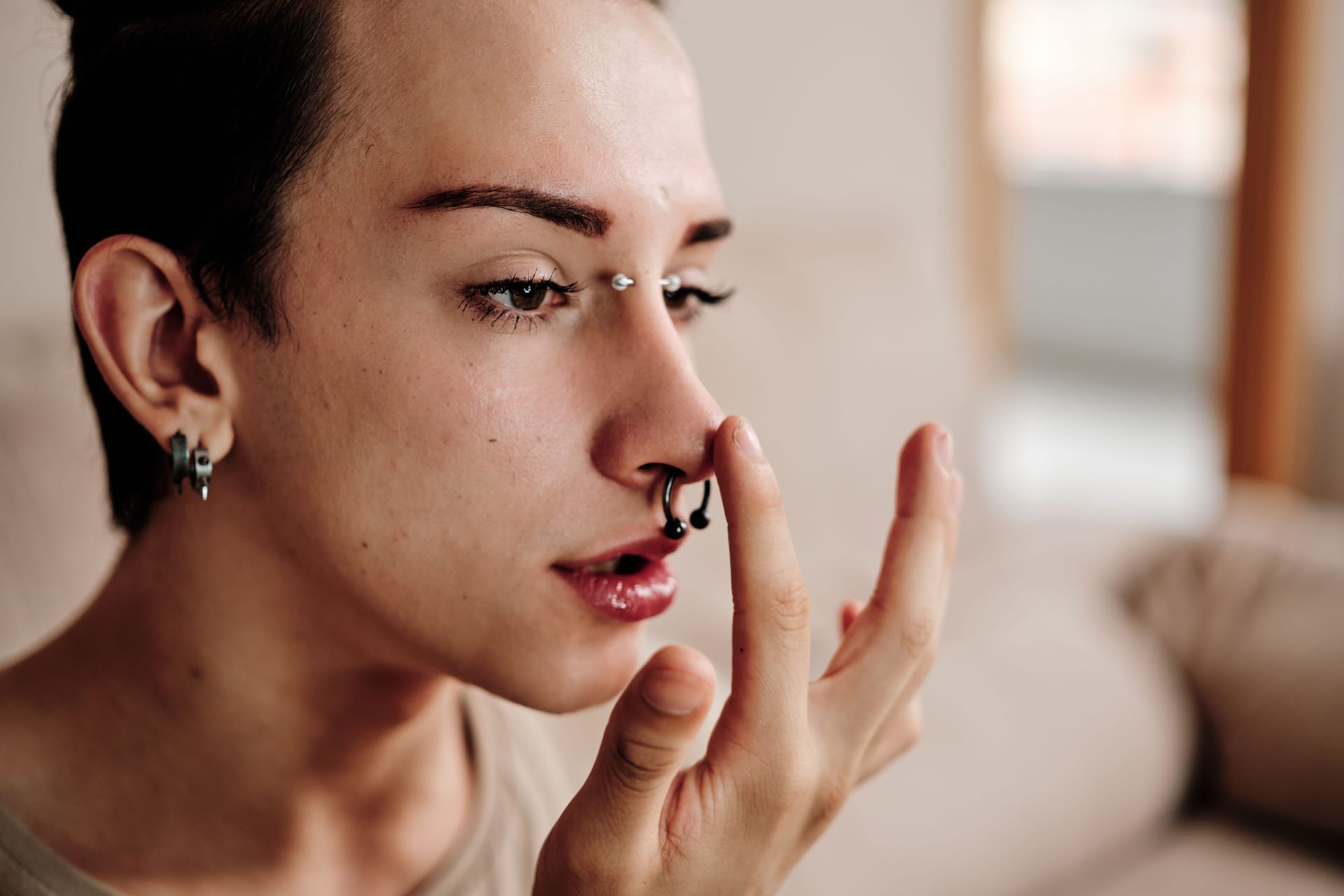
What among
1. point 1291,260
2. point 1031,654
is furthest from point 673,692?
point 1291,260

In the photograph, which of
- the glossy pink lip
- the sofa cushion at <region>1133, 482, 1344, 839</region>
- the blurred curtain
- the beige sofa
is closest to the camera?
the glossy pink lip

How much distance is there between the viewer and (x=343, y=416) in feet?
1.86

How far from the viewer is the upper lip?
0.57m

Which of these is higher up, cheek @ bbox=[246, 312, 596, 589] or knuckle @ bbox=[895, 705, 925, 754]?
cheek @ bbox=[246, 312, 596, 589]

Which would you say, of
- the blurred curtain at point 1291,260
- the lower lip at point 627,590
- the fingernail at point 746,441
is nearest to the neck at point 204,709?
the lower lip at point 627,590

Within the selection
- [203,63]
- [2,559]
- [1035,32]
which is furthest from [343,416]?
[1035,32]

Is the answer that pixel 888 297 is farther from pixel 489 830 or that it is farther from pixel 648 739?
pixel 648 739

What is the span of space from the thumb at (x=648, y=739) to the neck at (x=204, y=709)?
164mm

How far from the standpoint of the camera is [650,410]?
0.55 meters

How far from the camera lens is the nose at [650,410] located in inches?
21.4

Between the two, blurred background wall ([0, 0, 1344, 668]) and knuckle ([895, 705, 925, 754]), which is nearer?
knuckle ([895, 705, 925, 754])

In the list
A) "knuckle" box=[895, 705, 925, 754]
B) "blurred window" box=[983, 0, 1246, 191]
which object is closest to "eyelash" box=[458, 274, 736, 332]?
"knuckle" box=[895, 705, 925, 754]

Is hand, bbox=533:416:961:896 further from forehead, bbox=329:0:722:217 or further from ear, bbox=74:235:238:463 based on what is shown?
ear, bbox=74:235:238:463

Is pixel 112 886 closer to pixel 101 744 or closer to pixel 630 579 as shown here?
pixel 101 744
